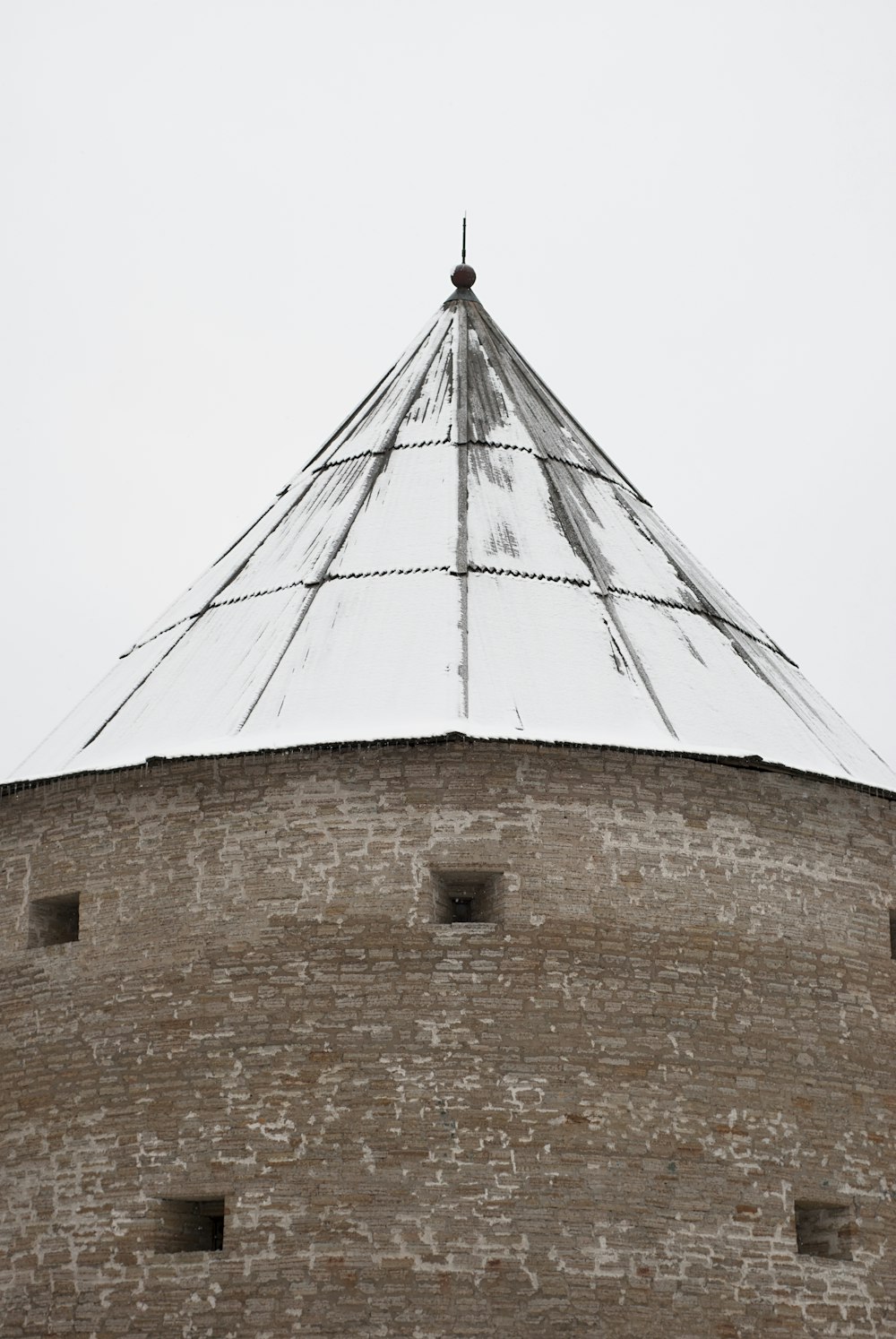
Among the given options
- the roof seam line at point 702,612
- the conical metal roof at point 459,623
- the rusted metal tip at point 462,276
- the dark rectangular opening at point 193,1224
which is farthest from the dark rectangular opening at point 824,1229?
the rusted metal tip at point 462,276

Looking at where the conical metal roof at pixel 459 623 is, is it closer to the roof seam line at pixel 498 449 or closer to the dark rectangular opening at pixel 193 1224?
the roof seam line at pixel 498 449

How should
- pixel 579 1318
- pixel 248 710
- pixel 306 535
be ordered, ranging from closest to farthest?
pixel 579 1318 → pixel 248 710 → pixel 306 535

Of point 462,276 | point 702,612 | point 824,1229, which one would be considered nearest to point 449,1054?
point 824,1229

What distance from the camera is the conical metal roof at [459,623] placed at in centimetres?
1376

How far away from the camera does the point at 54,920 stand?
45.7 ft

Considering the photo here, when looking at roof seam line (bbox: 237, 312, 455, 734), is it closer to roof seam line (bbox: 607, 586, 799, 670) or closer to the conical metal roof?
the conical metal roof

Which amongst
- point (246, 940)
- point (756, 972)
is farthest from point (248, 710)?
point (756, 972)

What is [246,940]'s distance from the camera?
13.0 metres

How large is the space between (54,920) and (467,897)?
2.96 metres

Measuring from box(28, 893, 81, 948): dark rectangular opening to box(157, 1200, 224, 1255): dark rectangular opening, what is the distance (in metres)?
2.15

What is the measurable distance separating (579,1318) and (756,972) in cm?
255

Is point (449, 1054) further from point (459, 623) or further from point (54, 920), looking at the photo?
point (459, 623)

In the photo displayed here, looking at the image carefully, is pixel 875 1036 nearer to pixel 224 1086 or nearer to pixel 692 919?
→ pixel 692 919

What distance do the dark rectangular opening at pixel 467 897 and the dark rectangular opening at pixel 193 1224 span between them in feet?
7.50
